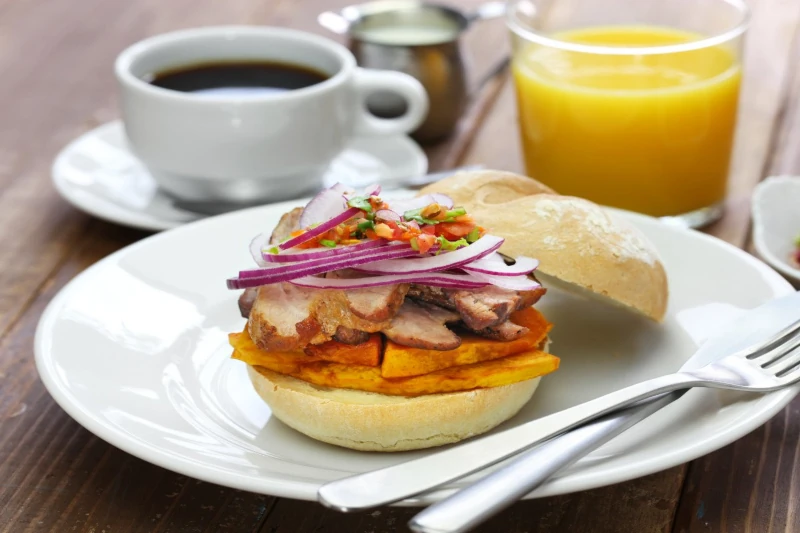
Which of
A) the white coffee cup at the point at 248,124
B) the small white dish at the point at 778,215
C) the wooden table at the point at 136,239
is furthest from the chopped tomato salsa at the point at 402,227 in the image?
the small white dish at the point at 778,215

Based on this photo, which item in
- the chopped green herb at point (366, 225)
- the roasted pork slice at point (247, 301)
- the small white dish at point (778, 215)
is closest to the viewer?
the chopped green herb at point (366, 225)

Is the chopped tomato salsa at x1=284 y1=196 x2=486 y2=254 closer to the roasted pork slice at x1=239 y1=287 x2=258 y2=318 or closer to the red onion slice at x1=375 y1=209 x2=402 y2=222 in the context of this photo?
the red onion slice at x1=375 y1=209 x2=402 y2=222

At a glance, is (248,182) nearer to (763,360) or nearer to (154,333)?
(154,333)

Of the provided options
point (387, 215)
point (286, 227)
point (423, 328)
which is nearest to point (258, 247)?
point (286, 227)

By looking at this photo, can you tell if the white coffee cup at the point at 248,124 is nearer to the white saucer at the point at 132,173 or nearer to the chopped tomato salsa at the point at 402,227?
the white saucer at the point at 132,173

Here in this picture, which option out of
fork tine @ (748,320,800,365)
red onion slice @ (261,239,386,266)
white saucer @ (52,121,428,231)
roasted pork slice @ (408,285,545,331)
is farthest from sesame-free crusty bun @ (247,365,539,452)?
Answer: white saucer @ (52,121,428,231)

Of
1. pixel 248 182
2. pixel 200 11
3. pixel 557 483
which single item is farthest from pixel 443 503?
pixel 200 11

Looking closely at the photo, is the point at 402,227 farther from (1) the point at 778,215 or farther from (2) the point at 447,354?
(1) the point at 778,215
